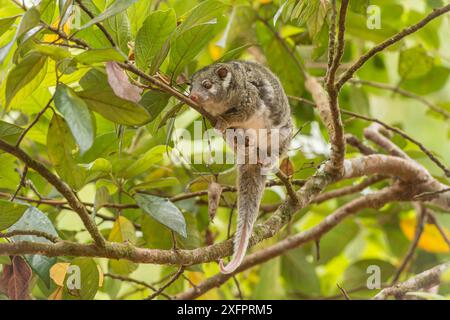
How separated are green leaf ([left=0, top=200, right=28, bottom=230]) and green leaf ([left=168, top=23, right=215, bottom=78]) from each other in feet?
1.48

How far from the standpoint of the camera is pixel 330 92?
1.48m

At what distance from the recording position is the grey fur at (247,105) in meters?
1.82

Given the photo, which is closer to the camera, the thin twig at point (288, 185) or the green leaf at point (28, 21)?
the green leaf at point (28, 21)

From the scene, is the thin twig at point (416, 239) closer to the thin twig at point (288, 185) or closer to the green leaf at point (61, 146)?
the thin twig at point (288, 185)

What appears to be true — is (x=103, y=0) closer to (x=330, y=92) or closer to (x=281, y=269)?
(x=330, y=92)

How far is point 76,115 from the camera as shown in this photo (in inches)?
42.0

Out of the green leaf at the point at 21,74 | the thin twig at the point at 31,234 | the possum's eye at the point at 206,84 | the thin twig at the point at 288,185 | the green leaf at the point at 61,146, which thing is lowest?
the thin twig at the point at 31,234

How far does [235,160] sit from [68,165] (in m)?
0.76

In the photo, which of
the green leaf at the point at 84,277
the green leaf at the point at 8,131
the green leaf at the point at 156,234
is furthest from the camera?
the green leaf at the point at 156,234

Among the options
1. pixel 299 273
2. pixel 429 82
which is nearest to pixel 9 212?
pixel 299 273

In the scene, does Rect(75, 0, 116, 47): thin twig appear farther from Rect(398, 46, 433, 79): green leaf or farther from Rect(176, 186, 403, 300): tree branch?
Rect(398, 46, 433, 79): green leaf

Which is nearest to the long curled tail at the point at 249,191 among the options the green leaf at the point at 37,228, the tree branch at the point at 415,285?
the tree branch at the point at 415,285

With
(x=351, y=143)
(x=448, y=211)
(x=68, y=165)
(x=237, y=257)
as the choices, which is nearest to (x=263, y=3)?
(x=351, y=143)

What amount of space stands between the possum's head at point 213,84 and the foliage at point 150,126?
0.22 ft
